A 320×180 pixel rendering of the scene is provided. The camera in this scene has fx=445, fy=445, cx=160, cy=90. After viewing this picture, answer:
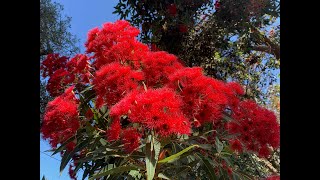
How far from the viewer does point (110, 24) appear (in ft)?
7.94

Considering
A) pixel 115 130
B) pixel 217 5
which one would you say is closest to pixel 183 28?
pixel 217 5

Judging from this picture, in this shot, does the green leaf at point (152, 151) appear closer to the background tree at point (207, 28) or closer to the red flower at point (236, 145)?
the red flower at point (236, 145)

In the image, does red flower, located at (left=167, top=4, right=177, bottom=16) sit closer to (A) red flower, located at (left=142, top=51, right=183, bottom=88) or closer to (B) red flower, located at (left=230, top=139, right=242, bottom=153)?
(A) red flower, located at (left=142, top=51, right=183, bottom=88)

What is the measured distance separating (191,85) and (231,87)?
1.03 ft

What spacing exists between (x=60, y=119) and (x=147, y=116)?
57 centimetres

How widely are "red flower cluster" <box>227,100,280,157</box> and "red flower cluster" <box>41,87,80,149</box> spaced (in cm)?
76

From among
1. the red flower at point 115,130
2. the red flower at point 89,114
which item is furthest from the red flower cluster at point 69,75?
the red flower at point 115,130

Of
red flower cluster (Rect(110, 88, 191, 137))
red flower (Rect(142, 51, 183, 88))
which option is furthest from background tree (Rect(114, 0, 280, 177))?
red flower cluster (Rect(110, 88, 191, 137))

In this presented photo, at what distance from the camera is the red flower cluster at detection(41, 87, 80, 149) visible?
210 centimetres

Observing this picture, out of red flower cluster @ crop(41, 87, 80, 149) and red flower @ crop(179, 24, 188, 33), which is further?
red flower @ crop(179, 24, 188, 33)

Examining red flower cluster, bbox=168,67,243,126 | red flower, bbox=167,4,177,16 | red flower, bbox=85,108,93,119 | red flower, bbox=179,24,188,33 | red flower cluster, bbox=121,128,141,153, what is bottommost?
red flower cluster, bbox=121,128,141,153

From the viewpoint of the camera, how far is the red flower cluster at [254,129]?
2025mm
